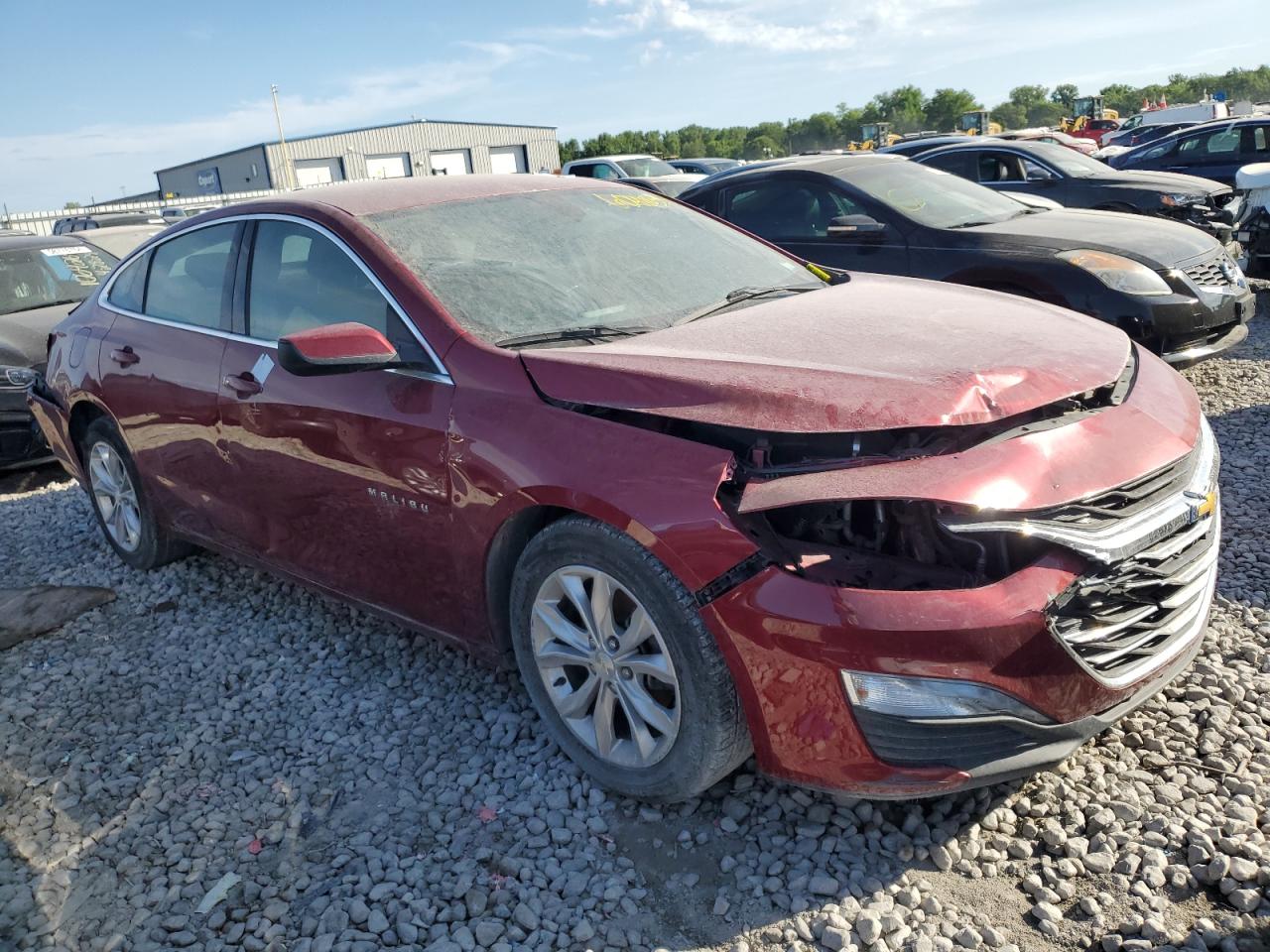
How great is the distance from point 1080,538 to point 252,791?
8.03 ft

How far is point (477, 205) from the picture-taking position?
3.64 meters

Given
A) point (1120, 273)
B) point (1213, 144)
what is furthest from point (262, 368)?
point (1213, 144)

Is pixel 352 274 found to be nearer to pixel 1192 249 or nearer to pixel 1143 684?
pixel 1143 684

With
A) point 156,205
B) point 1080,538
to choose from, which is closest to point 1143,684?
point 1080,538

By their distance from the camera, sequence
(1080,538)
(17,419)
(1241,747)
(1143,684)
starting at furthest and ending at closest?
(17,419), (1241,747), (1143,684), (1080,538)

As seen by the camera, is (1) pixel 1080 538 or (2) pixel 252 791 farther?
(2) pixel 252 791

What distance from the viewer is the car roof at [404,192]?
360 cm

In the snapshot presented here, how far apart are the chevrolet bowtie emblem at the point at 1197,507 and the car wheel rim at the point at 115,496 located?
171 inches

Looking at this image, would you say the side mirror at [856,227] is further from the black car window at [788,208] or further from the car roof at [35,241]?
the car roof at [35,241]

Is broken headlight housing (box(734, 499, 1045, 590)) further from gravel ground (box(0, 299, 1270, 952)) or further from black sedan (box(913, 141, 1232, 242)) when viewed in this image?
black sedan (box(913, 141, 1232, 242))

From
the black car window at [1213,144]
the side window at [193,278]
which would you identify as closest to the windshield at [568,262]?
the side window at [193,278]

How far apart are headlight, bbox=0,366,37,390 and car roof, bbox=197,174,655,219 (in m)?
3.48

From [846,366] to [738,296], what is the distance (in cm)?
104

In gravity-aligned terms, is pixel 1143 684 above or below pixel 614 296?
below
